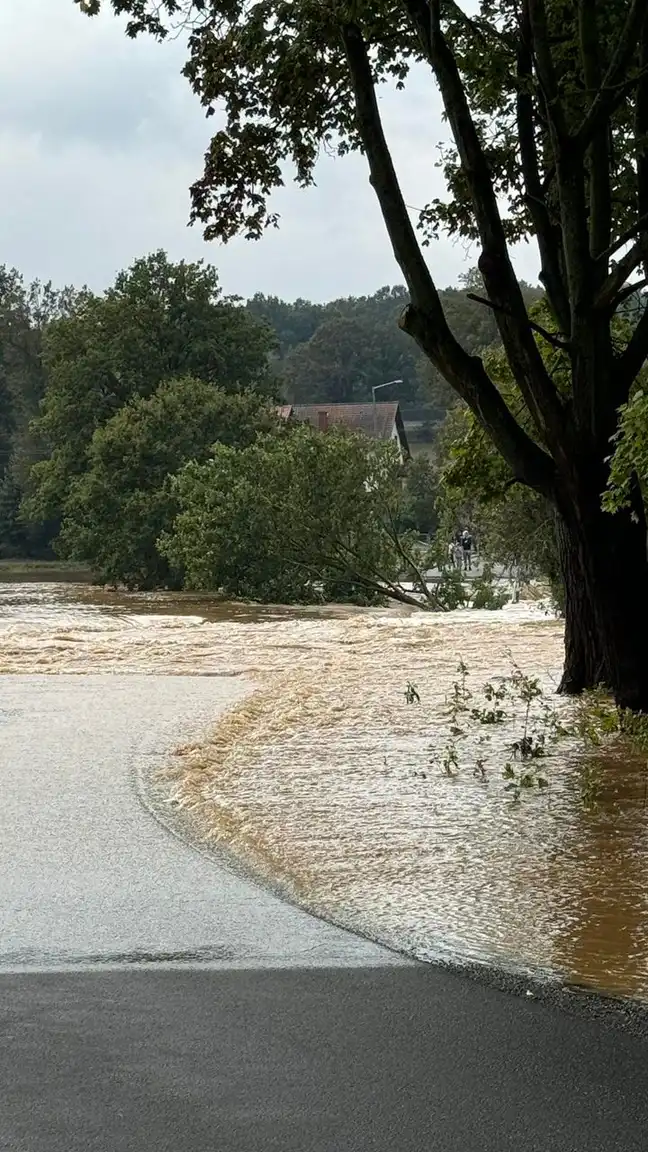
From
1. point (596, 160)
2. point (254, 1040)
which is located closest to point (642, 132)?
point (596, 160)

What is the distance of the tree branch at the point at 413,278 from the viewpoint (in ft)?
43.2

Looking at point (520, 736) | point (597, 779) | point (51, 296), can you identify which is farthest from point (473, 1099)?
point (51, 296)

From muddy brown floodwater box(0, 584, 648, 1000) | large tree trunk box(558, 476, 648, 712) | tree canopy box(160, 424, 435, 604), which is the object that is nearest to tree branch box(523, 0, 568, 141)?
large tree trunk box(558, 476, 648, 712)

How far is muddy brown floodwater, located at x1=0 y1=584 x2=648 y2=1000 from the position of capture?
282 inches

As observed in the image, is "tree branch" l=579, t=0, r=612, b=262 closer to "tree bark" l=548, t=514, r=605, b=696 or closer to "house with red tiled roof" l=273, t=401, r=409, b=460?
"tree bark" l=548, t=514, r=605, b=696

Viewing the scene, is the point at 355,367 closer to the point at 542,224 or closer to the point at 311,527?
the point at 311,527

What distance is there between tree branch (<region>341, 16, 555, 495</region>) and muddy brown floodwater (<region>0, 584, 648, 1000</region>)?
310cm

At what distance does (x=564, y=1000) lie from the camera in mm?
6000

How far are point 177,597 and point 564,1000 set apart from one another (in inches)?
1366

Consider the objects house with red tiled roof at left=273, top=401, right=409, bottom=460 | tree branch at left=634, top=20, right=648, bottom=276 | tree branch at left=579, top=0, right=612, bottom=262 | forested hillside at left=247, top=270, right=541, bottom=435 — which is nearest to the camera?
tree branch at left=579, top=0, right=612, bottom=262

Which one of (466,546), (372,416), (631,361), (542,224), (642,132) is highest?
(372,416)

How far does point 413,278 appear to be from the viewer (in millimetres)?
13258

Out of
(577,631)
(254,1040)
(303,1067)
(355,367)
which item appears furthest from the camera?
(355,367)

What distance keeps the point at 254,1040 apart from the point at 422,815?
15.6ft
